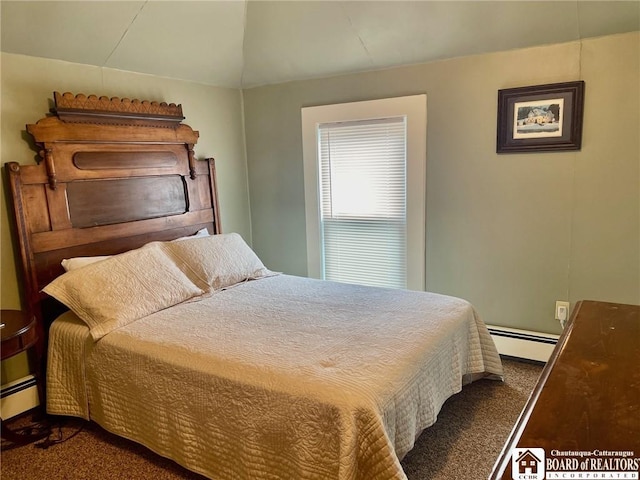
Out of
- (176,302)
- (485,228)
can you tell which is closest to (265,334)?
(176,302)

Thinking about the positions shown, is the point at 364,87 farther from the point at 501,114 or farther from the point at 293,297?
the point at 293,297

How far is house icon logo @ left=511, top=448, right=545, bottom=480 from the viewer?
86cm

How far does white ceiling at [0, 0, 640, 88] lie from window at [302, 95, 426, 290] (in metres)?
0.35

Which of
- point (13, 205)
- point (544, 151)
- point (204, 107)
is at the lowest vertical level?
point (13, 205)

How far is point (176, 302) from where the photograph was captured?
100 inches

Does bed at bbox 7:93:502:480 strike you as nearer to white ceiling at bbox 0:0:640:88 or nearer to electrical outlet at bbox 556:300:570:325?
white ceiling at bbox 0:0:640:88

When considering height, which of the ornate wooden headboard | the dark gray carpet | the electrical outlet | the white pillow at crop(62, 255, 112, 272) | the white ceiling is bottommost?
the dark gray carpet

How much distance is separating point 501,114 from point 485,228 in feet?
2.44

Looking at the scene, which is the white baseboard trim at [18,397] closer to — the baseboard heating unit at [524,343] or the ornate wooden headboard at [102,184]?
the ornate wooden headboard at [102,184]

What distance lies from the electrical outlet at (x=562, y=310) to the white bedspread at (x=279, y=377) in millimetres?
618

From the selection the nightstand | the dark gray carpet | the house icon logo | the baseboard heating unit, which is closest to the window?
the baseboard heating unit

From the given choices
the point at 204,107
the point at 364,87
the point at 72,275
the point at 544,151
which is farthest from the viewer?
the point at 204,107

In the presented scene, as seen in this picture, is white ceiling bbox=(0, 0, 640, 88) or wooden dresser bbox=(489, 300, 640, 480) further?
white ceiling bbox=(0, 0, 640, 88)

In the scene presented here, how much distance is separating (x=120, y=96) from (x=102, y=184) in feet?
2.07
